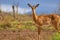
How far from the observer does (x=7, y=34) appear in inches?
613

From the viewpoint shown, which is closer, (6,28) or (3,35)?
(3,35)

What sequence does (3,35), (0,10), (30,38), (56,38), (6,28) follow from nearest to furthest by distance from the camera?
(56,38) → (30,38) → (3,35) → (6,28) → (0,10)

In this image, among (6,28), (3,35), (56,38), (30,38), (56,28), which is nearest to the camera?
(56,38)

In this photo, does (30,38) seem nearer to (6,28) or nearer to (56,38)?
(56,38)

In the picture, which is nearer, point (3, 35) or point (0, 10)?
point (3, 35)

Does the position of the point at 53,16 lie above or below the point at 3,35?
above

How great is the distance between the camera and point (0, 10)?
29.4m

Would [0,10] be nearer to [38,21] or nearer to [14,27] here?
[14,27]

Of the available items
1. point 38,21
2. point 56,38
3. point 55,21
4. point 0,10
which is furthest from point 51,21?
point 0,10

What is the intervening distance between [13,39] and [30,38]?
90 cm

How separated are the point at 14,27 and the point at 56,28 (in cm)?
353

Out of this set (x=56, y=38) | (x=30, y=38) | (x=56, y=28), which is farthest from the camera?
(x=56, y=28)

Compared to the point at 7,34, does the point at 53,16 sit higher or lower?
higher

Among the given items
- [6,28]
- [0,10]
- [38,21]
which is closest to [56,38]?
[38,21]
